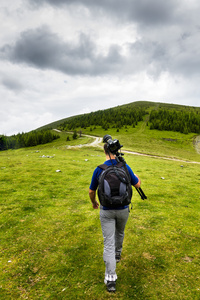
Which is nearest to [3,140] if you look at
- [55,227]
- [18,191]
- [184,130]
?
[18,191]

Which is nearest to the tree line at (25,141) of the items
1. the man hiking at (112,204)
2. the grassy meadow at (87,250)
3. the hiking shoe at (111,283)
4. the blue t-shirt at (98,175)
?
the grassy meadow at (87,250)

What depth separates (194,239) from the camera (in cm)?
816

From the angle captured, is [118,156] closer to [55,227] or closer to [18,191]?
[55,227]

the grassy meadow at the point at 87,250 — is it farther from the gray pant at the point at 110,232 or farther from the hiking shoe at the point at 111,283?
the gray pant at the point at 110,232

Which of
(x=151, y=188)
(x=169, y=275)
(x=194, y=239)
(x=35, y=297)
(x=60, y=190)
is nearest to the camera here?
(x=35, y=297)

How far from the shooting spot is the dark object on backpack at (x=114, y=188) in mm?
5125

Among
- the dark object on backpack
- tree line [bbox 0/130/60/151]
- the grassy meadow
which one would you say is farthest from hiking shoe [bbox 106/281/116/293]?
tree line [bbox 0/130/60/151]

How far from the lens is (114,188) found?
513cm

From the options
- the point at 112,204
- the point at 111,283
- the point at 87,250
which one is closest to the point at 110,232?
the point at 112,204

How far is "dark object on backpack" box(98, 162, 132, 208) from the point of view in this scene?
512cm

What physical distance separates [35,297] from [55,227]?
4.35 metres

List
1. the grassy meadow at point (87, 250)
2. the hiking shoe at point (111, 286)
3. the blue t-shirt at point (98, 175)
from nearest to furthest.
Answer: the hiking shoe at point (111, 286)
the grassy meadow at point (87, 250)
the blue t-shirt at point (98, 175)

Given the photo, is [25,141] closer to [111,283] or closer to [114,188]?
[114,188]

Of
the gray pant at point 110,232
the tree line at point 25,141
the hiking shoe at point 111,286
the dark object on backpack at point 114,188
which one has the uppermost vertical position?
the tree line at point 25,141
